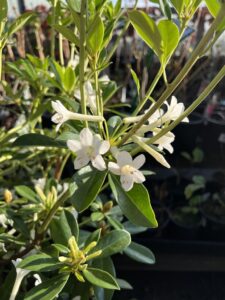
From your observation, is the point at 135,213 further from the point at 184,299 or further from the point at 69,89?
the point at 184,299

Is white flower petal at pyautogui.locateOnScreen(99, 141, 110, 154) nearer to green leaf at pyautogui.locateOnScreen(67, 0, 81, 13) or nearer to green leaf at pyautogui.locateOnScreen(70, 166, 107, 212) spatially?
green leaf at pyautogui.locateOnScreen(70, 166, 107, 212)

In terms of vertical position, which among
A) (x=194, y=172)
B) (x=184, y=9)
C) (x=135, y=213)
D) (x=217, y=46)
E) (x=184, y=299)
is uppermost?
(x=184, y=9)

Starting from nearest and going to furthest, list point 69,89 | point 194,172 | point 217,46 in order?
1. point 69,89
2. point 194,172
3. point 217,46

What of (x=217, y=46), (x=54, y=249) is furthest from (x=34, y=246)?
(x=217, y=46)

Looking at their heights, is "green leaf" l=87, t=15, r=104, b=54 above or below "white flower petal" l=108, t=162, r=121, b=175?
above

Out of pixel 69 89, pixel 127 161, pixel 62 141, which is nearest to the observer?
pixel 127 161

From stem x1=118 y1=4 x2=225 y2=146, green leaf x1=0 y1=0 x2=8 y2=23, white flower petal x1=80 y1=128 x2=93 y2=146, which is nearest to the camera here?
stem x1=118 y1=4 x2=225 y2=146

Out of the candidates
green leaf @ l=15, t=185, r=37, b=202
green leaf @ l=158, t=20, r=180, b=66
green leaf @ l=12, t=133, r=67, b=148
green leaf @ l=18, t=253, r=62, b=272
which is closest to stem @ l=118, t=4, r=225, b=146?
green leaf @ l=158, t=20, r=180, b=66
